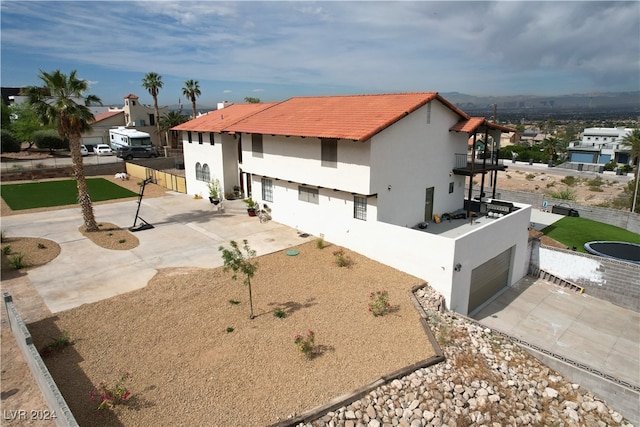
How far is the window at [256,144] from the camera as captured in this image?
76.7 feet

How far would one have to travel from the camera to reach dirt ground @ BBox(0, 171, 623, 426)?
953 cm

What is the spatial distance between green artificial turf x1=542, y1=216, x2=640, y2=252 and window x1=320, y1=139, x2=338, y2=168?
17561 mm

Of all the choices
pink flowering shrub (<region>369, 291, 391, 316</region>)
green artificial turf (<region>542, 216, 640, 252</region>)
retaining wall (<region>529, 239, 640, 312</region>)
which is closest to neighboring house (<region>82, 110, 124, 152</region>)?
pink flowering shrub (<region>369, 291, 391, 316</region>)

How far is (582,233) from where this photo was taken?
28.2 metres

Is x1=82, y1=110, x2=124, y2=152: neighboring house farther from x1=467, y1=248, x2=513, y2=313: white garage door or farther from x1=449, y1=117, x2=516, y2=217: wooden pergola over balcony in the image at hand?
x1=467, y1=248, x2=513, y2=313: white garage door

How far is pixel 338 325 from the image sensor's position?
13.0 m

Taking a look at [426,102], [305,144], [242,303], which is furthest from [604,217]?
[242,303]

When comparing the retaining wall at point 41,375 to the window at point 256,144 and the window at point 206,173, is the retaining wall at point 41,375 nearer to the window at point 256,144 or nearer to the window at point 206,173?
the window at point 256,144

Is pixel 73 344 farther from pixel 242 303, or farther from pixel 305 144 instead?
pixel 305 144

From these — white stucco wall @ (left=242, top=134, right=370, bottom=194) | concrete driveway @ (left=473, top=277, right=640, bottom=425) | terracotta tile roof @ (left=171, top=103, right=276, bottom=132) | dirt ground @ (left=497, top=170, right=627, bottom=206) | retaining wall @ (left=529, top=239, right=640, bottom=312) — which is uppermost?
terracotta tile roof @ (left=171, top=103, right=276, bottom=132)

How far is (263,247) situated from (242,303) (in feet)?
18.4

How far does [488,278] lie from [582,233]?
46.7 feet

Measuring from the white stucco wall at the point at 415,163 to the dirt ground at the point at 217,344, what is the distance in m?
3.90

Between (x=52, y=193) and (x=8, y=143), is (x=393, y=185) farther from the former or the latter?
(x=8, y=143)
